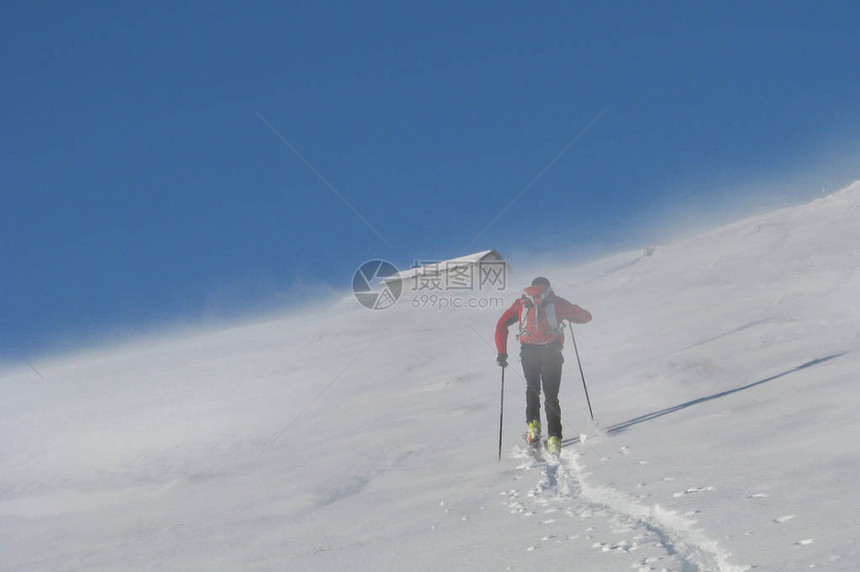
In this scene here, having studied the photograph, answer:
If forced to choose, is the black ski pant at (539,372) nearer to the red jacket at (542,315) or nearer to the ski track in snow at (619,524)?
the red jacket at (542,315)

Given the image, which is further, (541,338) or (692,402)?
(692,402)

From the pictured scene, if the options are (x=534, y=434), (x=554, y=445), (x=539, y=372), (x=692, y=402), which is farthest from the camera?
(x=692, y=402)

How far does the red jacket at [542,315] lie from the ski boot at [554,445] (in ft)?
3.95

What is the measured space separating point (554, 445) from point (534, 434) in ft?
1.11

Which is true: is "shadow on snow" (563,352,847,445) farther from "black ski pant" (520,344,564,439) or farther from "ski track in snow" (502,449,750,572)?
"ski track in snow" (502,449,750,572)

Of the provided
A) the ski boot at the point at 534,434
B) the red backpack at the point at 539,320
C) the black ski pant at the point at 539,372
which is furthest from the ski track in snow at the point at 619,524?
the red backpack at the point at 539,320

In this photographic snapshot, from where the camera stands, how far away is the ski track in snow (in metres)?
2.96

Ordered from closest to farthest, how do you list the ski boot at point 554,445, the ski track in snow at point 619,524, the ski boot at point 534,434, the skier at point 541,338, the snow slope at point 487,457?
the ski track in snow at point 619,524, the snow slope at point 487,457, the ski boot at point 554,445, the ski boot at point 534,434, the skier at point 541,338

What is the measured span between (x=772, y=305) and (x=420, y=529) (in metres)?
14.3

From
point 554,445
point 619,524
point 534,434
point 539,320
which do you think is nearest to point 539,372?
point 539,320

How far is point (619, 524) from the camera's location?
3.69 m

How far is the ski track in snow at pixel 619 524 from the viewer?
2.96m

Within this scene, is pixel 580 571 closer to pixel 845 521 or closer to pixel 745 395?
Answer: pixel 845 521

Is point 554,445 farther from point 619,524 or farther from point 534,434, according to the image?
point 619,524
